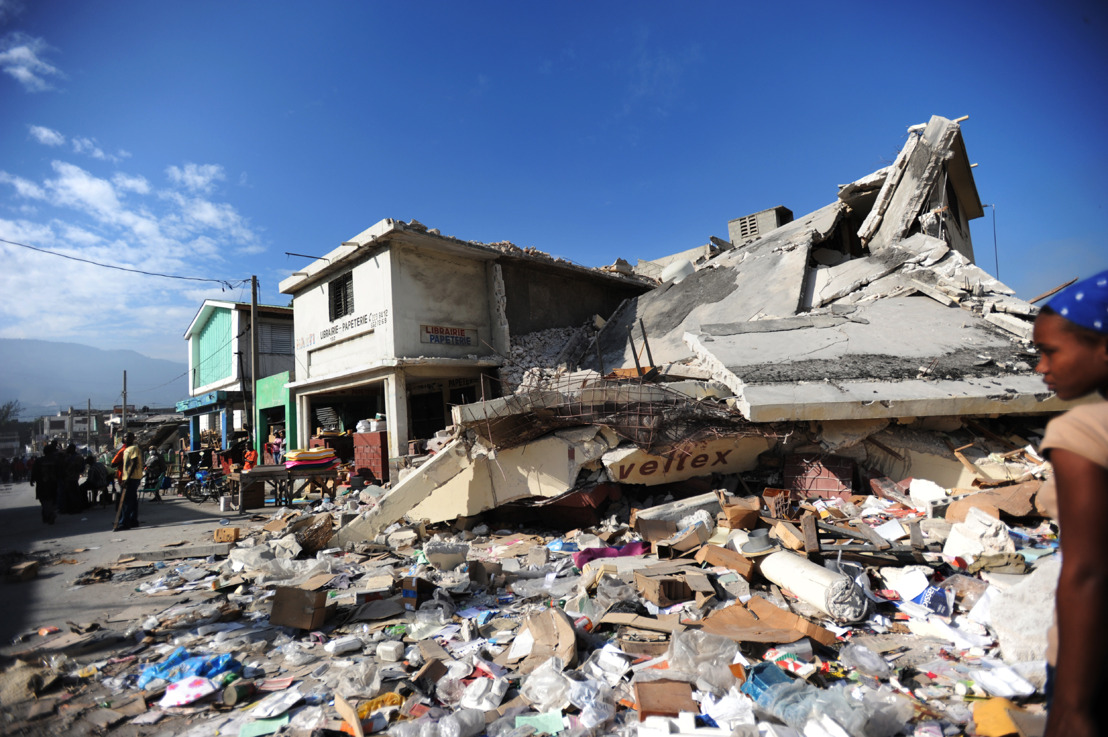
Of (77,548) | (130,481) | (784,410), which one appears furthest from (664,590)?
(130,481)

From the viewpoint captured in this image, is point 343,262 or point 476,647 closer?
point 476,647

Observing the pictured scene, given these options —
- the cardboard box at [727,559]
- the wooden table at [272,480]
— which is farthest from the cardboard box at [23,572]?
the cardboard box at [727,559]

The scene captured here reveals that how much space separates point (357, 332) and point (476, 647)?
9674 mm

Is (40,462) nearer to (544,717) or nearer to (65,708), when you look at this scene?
(65,708)

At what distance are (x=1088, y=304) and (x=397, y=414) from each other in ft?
36.0

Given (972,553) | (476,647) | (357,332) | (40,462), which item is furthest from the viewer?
(357,332)

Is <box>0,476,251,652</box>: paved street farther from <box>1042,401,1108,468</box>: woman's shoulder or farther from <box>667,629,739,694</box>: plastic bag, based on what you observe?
<box>1042,401,1108,468</box>: woman's shoulder

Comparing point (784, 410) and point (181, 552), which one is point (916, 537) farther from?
point (181, 552)

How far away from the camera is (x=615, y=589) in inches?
157

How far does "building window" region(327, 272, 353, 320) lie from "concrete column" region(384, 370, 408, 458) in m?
2.35

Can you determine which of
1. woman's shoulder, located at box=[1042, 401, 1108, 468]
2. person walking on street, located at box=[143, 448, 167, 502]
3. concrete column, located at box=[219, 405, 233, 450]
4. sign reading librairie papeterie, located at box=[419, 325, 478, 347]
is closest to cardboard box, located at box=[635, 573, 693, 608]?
woman's shoulder, located at box=[1042, 401, 1108, 468]

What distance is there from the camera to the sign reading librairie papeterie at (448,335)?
37.9ft

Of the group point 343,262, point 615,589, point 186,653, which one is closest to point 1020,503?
point 615,589

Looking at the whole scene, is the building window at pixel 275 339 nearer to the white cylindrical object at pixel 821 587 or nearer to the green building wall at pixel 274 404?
the green building wall at pixel 274 404
